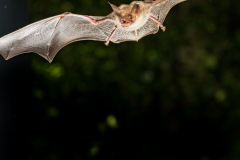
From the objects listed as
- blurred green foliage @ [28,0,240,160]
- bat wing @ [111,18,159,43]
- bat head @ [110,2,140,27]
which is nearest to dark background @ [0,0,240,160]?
blurred green foliage @ [28,0,240,160]

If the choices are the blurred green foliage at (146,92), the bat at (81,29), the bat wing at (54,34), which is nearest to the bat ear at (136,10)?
the bat at (81,29)

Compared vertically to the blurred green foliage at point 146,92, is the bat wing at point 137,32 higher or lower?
higher

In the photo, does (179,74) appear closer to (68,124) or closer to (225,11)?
(225,11)

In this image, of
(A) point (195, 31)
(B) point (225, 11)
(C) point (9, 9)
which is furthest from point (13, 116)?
(B) point (225, 11)

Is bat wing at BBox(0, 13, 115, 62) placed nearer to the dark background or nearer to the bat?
the bat

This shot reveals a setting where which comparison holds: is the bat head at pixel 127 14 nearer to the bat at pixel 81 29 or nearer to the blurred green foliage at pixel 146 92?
the bat at pixel 81 29

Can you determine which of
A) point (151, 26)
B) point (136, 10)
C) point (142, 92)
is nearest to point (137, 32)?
point (151, 26)

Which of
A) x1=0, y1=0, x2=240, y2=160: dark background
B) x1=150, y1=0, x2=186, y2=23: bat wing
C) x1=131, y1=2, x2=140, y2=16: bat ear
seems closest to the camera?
x1=131, y1=2, x2=140, y2=16: bat ear

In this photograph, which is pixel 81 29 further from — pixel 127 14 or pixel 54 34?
pixel 127 14

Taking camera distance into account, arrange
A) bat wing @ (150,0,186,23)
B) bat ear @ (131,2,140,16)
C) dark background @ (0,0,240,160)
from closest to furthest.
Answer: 1. bat ear @ (131,2,140,16)
2. bat wing @ (150,0,186,23)
3. dark background @ (0,0,240,160)
